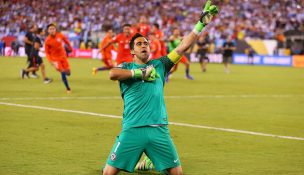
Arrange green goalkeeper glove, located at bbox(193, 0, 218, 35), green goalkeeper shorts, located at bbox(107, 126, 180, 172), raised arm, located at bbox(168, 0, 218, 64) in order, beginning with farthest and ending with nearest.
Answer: green goalkeeper glove, located at bbox(193, 0, 218, 35) < raised arm, located at bbox(168, 0, 218, 64) < green goalkeeper shorts, located at bbox(107, 126, 180, 172)

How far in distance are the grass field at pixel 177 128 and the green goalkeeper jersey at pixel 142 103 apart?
208 centimetres

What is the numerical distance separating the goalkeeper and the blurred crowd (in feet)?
142

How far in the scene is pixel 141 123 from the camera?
7.87 metres

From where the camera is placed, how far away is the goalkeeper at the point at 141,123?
7824 millimetres

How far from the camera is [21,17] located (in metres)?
59.1

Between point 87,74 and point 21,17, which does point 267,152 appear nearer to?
point 87,74

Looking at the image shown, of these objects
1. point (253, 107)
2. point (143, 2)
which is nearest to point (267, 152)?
point (253, 107)

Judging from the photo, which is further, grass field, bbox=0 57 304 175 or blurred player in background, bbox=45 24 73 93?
blurred player in background, bbox=45 24 73 93

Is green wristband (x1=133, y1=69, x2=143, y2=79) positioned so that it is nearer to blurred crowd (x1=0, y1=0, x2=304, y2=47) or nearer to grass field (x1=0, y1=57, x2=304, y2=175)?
grass field (x1=0, y1=57, x2=304, y2=175)

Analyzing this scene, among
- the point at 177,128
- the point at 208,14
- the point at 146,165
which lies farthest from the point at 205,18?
the point at 177,128

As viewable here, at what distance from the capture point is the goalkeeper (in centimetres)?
782

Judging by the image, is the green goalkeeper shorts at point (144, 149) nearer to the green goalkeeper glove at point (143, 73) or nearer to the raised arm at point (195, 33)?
the green goalkeeper glove at point (143, 73)

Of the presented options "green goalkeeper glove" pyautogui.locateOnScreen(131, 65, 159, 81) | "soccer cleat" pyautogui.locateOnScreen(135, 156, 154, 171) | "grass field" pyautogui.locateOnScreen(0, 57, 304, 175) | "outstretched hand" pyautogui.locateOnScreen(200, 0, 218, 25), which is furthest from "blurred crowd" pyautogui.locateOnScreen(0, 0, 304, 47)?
"green goalkeeper glove" pyautogui.locateOnScreen(131, 65, 159, 81)

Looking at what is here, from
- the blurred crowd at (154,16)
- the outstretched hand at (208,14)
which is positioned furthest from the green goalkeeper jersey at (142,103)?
the blurred crowd at (154,16)
